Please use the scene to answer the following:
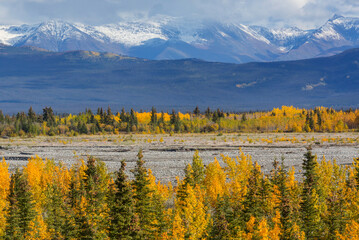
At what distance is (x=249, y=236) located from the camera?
22297 mm

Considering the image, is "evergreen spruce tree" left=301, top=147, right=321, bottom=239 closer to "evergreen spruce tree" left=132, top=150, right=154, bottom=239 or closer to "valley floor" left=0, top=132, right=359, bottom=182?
"evergreen spruce tree" left=132, top=150, right=154, bottom=239

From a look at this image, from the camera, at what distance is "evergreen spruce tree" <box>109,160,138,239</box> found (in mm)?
22188

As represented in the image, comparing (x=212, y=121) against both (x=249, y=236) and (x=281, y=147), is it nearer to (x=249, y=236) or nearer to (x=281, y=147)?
(x=281, y=147)

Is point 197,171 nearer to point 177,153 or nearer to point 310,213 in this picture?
point 310,213

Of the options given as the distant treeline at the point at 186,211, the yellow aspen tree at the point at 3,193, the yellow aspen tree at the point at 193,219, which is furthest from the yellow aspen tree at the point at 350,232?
the yellow aspen tree at the point at 3,193

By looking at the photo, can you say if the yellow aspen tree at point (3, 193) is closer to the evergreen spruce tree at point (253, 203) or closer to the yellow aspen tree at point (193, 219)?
the yellow aspen tree at point (193, 219)

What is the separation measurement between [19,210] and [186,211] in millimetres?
8608

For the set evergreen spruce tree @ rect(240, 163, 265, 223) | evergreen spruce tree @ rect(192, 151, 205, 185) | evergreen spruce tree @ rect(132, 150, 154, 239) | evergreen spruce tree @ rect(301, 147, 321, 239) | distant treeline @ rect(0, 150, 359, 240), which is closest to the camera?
distant treeline @ rect(0, 150, 359, 240)

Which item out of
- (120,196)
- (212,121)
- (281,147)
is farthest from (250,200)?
(212,121)

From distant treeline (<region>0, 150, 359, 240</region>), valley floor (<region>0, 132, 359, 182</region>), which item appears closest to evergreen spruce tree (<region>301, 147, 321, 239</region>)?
distant treeline (<region>0, 150, 359, 240</region>)

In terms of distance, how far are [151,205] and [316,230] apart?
8350 millimetres

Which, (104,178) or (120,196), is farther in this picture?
(104,178)

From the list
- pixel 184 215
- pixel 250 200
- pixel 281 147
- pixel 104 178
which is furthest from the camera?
pixel 281 147

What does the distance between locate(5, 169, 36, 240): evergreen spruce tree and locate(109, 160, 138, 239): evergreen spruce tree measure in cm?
447
